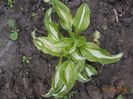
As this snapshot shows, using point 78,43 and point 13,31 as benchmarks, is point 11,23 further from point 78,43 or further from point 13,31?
point 78,43

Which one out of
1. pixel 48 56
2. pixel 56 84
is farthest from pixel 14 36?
pixel 56 84

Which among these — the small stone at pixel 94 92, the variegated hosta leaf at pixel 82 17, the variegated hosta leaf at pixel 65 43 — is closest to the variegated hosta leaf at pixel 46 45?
the variegated hosta leaf at pixel 65 43

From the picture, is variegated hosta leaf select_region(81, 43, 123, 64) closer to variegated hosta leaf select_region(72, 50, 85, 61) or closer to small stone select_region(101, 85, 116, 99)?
variegated hosta leaf select_region(72, 50, 85, 61)

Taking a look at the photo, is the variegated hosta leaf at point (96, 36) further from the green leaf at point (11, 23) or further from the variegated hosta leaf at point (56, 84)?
the green leaf at point (11, 23)

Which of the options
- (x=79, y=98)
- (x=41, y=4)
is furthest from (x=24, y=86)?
(x=41, y=4)

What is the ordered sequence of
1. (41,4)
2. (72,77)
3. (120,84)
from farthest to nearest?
(41,4), (120,84), (72,77)

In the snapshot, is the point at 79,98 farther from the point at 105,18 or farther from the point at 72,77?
the point at 105,18

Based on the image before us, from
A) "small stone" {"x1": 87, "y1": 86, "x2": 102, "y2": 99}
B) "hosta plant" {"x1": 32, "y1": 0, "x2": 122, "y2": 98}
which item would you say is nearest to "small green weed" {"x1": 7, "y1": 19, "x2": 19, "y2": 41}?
"hosta plant" {"x1": 32, "y1": 0, "x2": 122, "y2": 98}
